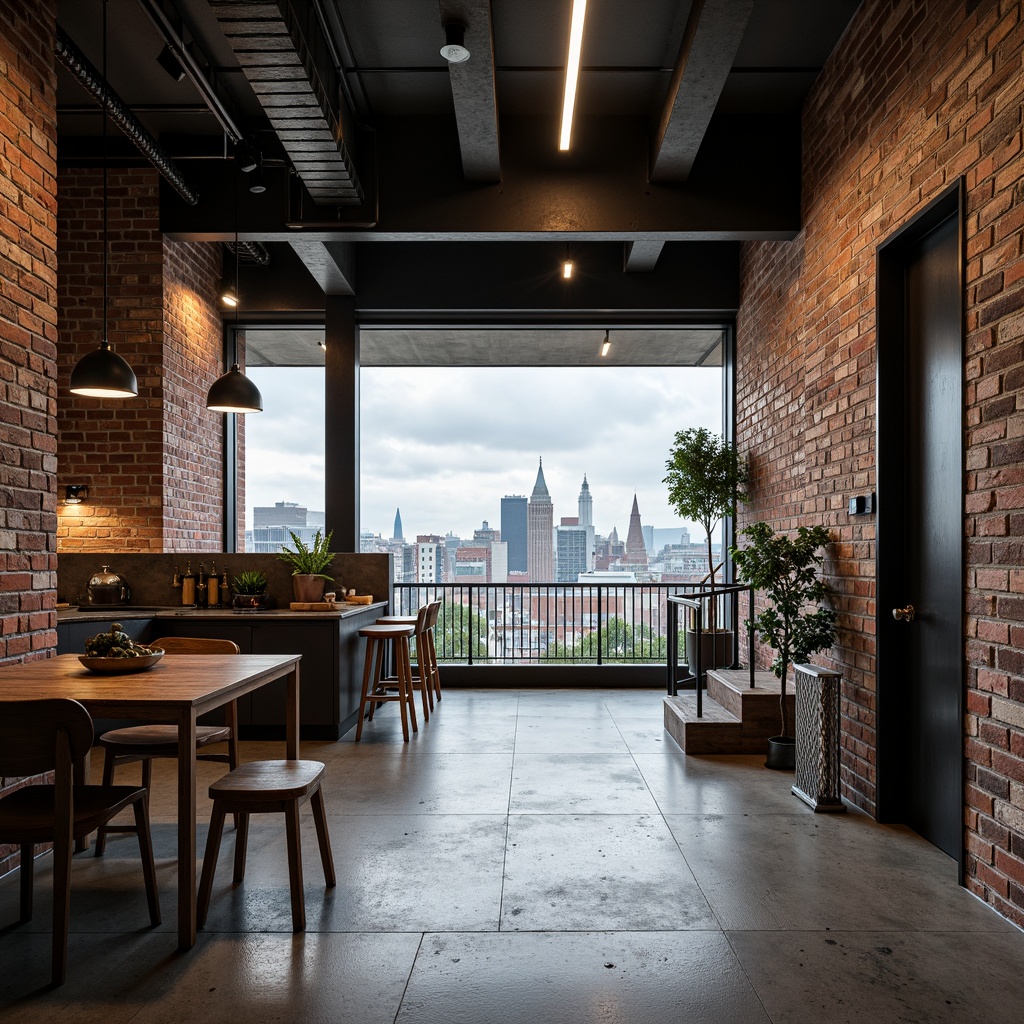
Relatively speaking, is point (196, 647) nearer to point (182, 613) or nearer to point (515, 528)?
point (182, 613)

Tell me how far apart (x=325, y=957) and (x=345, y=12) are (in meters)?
4.10

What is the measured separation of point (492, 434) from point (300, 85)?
4116 millimetres

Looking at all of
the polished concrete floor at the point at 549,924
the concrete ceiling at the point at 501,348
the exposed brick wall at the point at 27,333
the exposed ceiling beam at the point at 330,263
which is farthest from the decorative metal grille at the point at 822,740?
the exposed ceiling beam at the point at 330,263

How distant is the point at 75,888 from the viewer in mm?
2730

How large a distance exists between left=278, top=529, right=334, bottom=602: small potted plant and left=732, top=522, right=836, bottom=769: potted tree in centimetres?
298

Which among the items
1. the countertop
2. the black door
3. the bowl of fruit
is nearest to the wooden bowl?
the bowl of fruit

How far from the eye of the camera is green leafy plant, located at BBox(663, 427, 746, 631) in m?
5.79

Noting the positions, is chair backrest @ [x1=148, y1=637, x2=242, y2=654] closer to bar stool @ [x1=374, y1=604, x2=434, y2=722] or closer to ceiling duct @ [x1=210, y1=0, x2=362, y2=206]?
bar stool @ [x1=374, y1=604, x2=434, y2=722]

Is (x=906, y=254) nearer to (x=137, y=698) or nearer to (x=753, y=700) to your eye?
(x=753, y=700)

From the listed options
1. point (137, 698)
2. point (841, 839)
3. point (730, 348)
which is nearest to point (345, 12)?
point (137, 698)

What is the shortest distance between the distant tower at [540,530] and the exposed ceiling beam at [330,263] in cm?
241

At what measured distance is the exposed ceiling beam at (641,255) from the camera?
5.61 metres

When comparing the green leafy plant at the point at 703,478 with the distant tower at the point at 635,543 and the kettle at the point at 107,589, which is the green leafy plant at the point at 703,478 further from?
the kettle at the point at 107,589

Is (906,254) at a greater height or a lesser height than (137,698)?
greater
